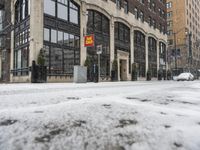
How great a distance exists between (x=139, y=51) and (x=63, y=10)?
1658 cm

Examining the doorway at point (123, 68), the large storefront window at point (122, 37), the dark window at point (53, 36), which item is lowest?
the doorway at point (123, 68)

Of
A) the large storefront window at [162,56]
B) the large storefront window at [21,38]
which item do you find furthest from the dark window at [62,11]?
the large storefront window at [162,56]

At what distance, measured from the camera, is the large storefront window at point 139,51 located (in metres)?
33.0

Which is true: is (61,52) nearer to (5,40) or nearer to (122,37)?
(5,40)

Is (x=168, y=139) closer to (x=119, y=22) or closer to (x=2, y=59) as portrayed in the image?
(x=2, y=59)

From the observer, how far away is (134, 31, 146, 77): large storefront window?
33000 mm

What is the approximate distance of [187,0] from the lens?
213 ft

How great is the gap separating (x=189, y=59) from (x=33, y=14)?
54531mm

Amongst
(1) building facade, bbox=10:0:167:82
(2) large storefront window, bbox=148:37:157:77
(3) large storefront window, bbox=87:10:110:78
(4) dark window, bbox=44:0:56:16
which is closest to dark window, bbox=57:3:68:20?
(1) building facade, bbox=10:0:167:82

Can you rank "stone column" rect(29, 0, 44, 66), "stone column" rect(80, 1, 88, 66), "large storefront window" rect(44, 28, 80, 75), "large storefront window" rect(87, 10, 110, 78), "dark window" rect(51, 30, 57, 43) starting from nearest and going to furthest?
"stone column" rect(29, 0, 44, 66), "large storefront window" rect(44, 28, 80, 75), "dark window" rect(51, 30, 57, 43), "stone column" rect(80, 1, 88, 66), "large storefront window" rect(87, 10, 110, 78)

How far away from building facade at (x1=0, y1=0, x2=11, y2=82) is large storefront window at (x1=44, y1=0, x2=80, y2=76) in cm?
699

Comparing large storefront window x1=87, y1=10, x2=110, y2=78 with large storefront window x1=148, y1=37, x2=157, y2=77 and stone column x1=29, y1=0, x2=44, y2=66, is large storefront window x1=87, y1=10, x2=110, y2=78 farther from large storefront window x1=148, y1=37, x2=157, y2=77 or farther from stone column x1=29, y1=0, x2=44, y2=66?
large storefront window x1=148, y1=37, x2=157, y2=77

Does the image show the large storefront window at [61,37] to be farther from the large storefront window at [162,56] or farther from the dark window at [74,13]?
the large storefront window at [162,56]

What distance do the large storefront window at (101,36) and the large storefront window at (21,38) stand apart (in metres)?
6.45
